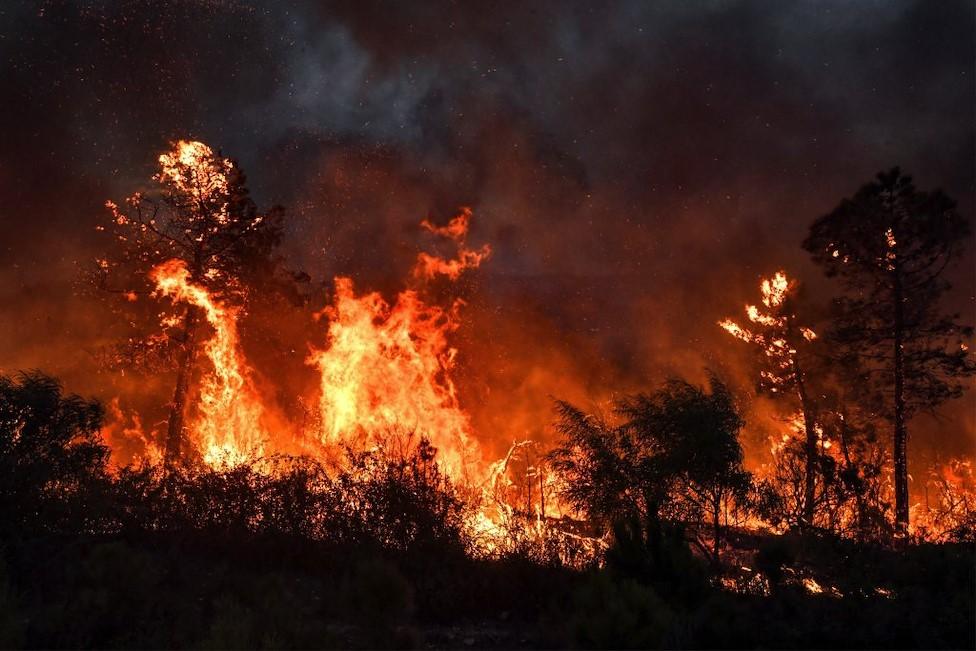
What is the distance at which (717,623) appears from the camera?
8453mm

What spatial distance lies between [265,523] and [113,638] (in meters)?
4.15

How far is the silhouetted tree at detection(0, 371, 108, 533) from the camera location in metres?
10.8

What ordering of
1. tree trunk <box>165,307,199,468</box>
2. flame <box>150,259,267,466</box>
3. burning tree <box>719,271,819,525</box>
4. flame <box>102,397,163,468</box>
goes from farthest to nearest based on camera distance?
flame <box>102,397,163,468</box> → burning tree <box>719,271,819,525</box> → flame <box>150,259,267,466</box> → tree trunk <box>165,307,199,468</box>

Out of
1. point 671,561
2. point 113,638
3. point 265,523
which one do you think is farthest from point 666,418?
point 113,638

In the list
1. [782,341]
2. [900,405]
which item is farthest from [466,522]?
[782,341]

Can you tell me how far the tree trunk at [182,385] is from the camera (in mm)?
24031

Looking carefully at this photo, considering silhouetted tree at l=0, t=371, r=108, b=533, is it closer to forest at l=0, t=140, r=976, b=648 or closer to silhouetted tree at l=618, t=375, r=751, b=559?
forest at l=0, t=140, r=976, b=648

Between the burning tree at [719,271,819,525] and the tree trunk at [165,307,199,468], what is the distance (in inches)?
1051

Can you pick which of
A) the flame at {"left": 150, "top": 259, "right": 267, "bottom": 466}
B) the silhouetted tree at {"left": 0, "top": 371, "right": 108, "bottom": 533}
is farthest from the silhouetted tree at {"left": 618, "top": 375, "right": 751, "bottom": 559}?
the flame at {"left": 150, "top": 259, "right": 267, "bottom": 466}

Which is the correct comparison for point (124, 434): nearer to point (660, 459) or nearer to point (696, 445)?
point (660, 459)

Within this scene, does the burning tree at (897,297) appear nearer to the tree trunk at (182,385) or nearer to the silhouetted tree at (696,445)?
the silhouetted tree at (696,445)

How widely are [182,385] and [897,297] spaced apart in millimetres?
29157

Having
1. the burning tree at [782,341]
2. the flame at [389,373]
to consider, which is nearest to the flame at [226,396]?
the flame at [389,373]

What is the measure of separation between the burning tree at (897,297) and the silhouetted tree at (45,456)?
25441 millimetres
